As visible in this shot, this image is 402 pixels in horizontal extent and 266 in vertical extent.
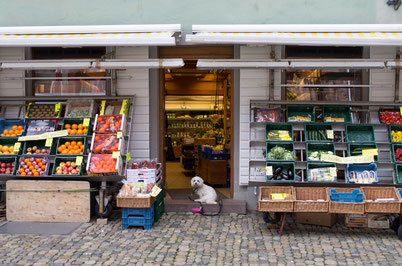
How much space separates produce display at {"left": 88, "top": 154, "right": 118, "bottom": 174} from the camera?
284 inches

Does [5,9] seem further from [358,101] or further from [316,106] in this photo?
[358,101]

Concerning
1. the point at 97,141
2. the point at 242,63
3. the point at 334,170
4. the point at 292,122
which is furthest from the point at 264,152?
the point at 97,141

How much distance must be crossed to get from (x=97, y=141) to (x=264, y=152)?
3.25 metres

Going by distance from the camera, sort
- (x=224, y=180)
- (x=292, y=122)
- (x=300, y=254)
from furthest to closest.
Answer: (x=224, y=180) < (x=292, y=122) < (x=300, y=254)

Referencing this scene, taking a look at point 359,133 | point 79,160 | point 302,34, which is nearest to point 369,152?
point 359,133

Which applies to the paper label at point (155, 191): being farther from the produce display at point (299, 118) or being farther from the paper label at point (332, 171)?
Result: the paper label at point (332, 171)

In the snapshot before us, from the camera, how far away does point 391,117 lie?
25.7 ft

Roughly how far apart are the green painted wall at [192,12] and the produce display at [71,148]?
2.37 metres

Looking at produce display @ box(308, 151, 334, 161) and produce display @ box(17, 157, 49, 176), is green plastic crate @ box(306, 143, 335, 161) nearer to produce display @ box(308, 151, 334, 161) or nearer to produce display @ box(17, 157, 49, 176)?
produce display @ box(308, 151, 334, 161)

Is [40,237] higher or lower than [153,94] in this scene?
lower

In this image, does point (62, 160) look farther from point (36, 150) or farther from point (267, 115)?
point (267, 115)

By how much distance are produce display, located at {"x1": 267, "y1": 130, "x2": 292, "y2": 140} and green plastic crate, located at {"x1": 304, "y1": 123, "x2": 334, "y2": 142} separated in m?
0.35

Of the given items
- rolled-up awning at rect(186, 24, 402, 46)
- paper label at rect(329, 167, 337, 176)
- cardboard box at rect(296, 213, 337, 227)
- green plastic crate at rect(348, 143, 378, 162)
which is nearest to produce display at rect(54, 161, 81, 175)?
rolled-up awning at rect(186, 24, 402, 46)

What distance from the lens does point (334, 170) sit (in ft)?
24.3
